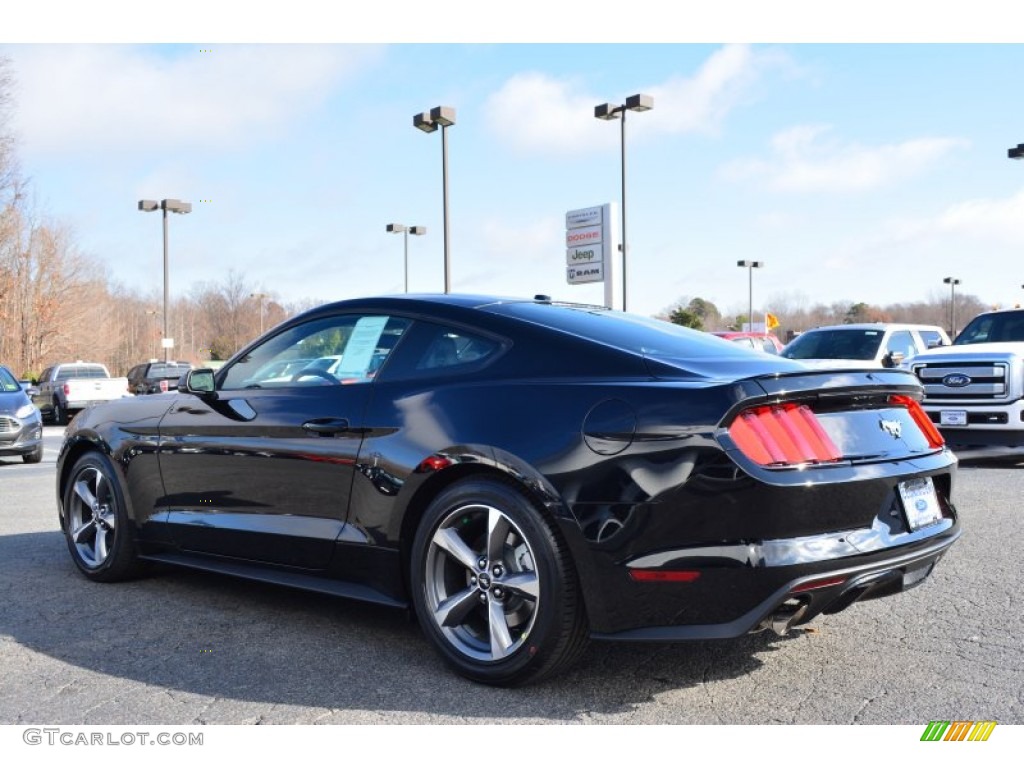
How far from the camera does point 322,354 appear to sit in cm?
452

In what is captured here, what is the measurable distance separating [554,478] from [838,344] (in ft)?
37.5

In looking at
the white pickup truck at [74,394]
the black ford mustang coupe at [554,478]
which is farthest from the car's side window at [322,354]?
the white pickup truck at [74,394]

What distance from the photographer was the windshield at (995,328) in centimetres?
1284

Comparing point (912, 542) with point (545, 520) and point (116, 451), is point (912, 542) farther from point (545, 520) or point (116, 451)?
point (116, 451)

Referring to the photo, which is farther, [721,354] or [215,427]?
[215,427]

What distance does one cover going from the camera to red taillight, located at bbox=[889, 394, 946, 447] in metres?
3.75

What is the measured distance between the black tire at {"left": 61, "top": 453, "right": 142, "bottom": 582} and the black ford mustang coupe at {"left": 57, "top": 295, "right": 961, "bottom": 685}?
0.66 meters

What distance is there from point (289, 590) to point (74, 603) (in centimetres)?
106

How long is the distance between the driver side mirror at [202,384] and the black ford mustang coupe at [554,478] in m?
0.17

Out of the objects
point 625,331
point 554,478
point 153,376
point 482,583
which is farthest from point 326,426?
point 153,376

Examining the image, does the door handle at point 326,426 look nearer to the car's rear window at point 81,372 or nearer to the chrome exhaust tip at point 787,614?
the chrome exhaust tip at point 787,614

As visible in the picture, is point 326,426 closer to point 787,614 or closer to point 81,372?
point 787,614

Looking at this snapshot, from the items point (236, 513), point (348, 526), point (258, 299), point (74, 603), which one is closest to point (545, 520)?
point (348, 526)
